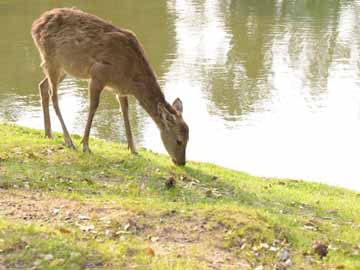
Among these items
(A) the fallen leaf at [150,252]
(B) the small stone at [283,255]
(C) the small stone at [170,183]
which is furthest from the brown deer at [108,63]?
(A) the fallen leaf at [150,252]

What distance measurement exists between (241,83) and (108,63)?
13.6 metres

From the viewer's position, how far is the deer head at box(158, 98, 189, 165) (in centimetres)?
952

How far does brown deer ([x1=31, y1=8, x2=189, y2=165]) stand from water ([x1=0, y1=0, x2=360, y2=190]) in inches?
215

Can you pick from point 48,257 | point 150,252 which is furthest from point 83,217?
point 48,257

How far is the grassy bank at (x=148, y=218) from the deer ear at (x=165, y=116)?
579 mm

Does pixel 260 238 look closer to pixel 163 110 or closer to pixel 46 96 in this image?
pixel 163 110

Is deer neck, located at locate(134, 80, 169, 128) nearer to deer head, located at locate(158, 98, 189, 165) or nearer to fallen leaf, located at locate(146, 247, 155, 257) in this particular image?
deer head, located at locate(158, 98, 189, 165)

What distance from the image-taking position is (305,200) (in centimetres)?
941

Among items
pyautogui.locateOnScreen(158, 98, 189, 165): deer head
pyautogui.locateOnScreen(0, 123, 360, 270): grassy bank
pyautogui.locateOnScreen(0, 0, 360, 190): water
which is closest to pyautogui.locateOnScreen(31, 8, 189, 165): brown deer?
pyautogui.locateOnScreen(158, 98, 189, 165): deer head

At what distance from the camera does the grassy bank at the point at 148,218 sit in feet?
19.8

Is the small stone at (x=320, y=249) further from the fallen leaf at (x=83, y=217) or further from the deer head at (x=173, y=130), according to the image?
the deer head at (x=173, y=130)

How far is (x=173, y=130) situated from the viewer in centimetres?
956

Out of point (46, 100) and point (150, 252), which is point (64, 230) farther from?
point (46, 100)

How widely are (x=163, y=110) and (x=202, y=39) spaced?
19728 mm
